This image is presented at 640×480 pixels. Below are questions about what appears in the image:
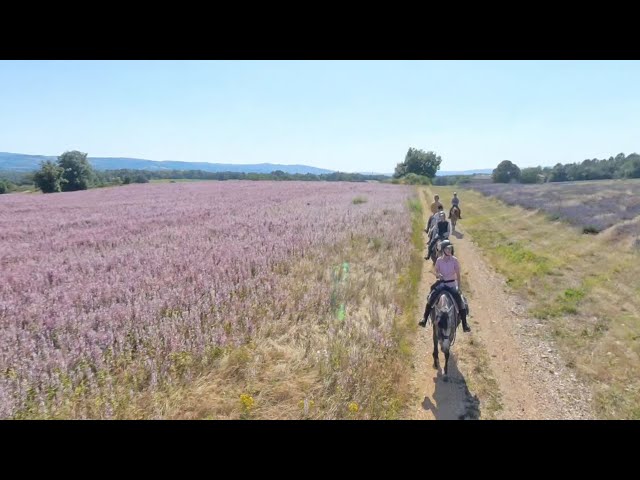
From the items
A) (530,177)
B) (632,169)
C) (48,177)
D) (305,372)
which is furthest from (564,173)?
(48,177)

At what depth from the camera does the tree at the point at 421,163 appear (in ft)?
340

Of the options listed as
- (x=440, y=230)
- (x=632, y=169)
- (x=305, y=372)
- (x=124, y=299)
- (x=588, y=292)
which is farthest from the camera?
(x=632, y=169)

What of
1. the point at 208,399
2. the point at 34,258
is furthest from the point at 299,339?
the point at 34,258

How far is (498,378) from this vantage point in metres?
7.05

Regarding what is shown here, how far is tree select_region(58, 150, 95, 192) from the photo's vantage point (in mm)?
60625

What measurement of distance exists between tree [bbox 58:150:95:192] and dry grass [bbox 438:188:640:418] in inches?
2785

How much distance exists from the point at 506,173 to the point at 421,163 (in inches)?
1040

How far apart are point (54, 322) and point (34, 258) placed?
16.1ft

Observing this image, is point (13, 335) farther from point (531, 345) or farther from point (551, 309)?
point (551, 309)

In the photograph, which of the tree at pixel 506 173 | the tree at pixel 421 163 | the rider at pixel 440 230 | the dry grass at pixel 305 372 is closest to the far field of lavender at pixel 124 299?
the dry grass at pixel 305 372

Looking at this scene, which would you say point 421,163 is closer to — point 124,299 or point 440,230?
point 440,230

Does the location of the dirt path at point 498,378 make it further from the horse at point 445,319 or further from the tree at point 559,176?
the tree at point 559,176
